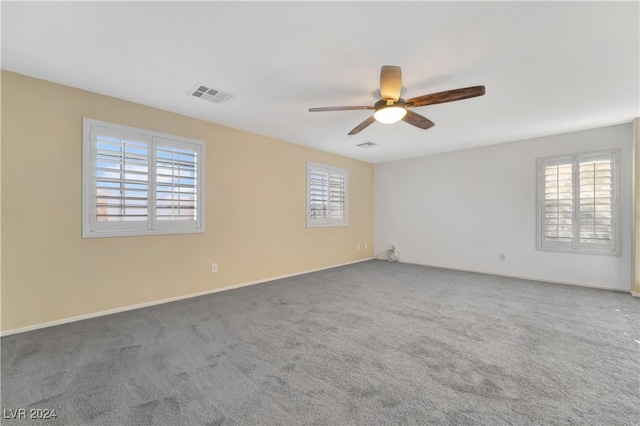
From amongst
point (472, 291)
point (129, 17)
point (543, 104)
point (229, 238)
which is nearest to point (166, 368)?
point (229, 238)

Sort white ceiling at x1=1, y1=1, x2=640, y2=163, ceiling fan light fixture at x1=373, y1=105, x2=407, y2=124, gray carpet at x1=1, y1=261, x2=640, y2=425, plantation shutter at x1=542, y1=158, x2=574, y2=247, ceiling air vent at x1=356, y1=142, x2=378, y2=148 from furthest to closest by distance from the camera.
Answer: ceiling air vent at x1=356, y1=142, x2=378, y2=148 < plantation shutter at x1=542, y1=158, x2=574, y2=247 < ceiling fan light fixture at x1=373, y1=105, x2=407, y2=124 < white ceiling at x1=1, y1=1, x2=640, y2=163 < gray carpet at x1=1, y1=261, x2=640, y2=425

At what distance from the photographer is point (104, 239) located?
3.06 metres

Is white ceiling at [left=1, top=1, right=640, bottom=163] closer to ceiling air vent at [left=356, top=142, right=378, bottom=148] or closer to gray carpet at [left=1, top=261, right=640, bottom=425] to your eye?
ceiling air vent at [left=356, top=142, right=378, bottom=148]

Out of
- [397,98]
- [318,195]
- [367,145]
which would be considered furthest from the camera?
[318,195]

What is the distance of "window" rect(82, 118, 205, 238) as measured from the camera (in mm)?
2992

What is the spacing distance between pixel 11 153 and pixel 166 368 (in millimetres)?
2608

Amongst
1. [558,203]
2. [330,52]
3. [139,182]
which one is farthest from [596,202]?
[139,182]

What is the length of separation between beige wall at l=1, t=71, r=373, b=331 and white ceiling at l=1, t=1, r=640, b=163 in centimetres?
31

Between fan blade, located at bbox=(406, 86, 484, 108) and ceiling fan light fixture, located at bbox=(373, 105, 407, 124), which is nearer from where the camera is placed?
fan blade, located at bbox=(406, 86, 484, 108)

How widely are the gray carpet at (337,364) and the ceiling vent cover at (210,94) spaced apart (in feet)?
8.35

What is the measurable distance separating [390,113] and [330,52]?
822 millimetres

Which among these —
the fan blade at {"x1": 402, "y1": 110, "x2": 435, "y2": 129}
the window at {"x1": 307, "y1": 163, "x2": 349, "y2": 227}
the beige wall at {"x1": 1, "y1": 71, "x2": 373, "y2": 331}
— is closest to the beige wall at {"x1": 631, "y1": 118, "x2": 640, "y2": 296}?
the fan blade at {"x1": 402, "y1": 110, "x2": 435, "y2": 129}

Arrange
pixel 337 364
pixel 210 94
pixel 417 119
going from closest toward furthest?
1. pixel 337 364
2. pixel 417 119
3. pixel 210 94

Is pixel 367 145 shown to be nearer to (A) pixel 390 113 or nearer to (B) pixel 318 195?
(B) pixel 318 195
